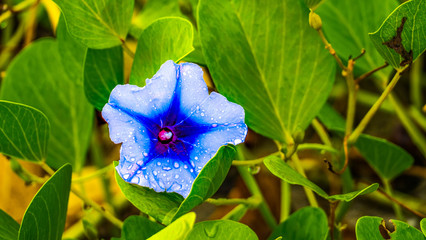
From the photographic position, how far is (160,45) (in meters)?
0.64

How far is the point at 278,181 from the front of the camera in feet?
4.04

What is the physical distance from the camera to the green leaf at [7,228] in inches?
24.7

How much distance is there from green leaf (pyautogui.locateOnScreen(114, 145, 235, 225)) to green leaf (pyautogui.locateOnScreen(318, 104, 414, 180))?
30 cm

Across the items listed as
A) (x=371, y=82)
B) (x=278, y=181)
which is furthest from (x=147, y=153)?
(x=371, y=82)

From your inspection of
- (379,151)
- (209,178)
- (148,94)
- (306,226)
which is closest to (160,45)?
(148,94)

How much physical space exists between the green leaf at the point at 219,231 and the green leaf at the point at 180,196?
0.03 metres

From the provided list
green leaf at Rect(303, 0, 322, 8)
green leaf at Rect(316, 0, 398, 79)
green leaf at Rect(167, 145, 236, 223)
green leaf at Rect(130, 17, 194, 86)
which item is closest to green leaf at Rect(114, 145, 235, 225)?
green leaf at Rect(167, 145, 236, 223)

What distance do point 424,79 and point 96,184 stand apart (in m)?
0.86

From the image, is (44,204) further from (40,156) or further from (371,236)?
(371,236)

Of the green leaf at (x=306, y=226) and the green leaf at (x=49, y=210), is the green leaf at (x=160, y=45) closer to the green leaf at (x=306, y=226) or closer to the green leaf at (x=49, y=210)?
the green leaf at (x=49, y=210)

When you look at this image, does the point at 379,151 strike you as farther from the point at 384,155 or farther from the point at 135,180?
the point at 135,180

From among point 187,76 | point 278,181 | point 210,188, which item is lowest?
point 278,181

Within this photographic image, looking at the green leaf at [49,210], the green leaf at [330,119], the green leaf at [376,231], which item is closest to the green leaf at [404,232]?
the green leaf at [376,231]

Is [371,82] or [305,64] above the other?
[305,64]
